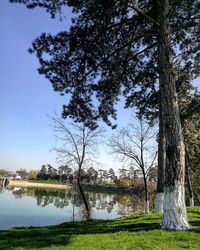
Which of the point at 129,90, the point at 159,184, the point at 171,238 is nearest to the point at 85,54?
the point at 129,90

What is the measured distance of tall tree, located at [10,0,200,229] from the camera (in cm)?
865

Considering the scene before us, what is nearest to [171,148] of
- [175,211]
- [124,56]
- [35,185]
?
[175,211]

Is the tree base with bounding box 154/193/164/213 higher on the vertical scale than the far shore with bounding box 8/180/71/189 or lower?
lower

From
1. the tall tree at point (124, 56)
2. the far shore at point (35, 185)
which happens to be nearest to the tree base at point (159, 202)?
the tall tree at point (124, 56)

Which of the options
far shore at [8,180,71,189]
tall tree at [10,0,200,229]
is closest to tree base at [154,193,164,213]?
tall tree at [10,0,200,229]

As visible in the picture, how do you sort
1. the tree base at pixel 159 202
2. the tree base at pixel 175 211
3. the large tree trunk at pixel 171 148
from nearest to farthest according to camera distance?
the tree base at pixel 175 211 → the large tree trunk at pixel 171 148 → the tree base at pixel 159 202

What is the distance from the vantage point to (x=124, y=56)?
1217 centimetres

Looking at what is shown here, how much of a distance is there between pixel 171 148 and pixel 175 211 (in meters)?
1.64

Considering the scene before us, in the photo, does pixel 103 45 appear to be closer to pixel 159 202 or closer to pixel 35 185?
pixel 159 202

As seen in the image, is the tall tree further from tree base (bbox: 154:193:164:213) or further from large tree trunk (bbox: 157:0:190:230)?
tree base (bbox: 154:193:164:213)

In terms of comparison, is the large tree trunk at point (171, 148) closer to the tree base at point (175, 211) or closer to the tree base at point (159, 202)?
the tree base at point (175, 211)

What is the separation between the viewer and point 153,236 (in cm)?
745

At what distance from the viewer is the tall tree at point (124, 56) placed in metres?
8.65

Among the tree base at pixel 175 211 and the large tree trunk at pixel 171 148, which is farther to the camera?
the large tree trunk at pixel 171 148
